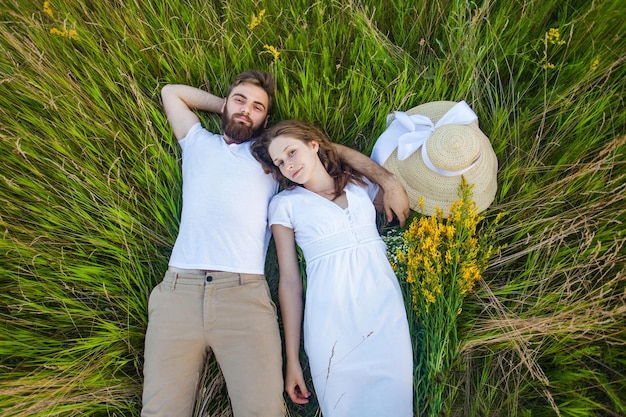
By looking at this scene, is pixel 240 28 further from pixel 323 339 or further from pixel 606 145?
pixel 606 145

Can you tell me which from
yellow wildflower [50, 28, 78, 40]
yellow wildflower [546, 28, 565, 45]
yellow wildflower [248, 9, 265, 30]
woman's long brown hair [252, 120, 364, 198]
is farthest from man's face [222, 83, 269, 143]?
yellow wildflower [546, 28, 565, 45]

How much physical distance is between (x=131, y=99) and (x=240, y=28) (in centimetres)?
101

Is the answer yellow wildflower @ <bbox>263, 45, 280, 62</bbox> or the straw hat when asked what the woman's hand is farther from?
yellow wildflower @ <bbox>263, 45, 280, 62</bbox>

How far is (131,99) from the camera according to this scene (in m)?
2.87

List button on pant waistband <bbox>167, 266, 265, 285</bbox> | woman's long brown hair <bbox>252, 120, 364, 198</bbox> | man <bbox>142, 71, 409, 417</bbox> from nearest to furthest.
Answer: man <bbox>142, 71, 409, 417</bbox> < button on pant waistband <bbox>167, 266, 265, 285</bbox> < woman's long brown hair <bbox>252, 120, 364, 198</bbox>

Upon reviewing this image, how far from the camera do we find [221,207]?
258cm

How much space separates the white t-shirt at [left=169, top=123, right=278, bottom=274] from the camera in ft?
8.20

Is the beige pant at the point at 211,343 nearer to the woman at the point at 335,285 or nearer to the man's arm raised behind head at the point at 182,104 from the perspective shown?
the woman at the point at 335,285

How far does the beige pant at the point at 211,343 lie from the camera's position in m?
2.25

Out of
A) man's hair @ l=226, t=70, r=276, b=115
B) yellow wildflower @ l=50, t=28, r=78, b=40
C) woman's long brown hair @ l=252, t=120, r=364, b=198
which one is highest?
yellow wildflower @ l=50, t=28, r=78, b=40

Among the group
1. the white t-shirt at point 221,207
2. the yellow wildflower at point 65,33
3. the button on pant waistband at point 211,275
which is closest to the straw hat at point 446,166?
the white t-shirt at point 221,207

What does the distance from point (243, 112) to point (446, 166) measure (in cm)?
144

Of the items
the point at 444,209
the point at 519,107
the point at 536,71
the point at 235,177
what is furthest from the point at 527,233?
the point at 235,177

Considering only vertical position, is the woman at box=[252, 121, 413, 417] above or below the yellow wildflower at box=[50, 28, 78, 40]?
below
